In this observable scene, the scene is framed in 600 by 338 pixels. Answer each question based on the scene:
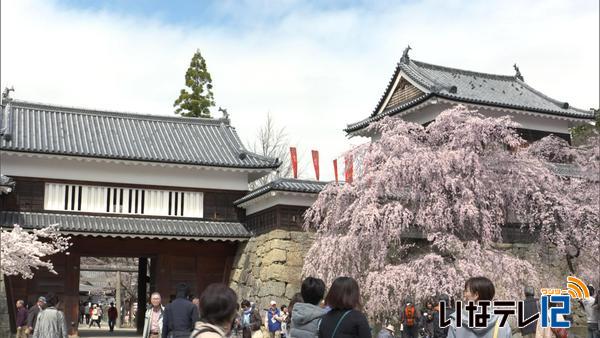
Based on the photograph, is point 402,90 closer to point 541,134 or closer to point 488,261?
point 541,134

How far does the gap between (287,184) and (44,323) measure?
37.7 feet

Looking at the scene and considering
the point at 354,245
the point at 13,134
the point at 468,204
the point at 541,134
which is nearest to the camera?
the point at 468,204

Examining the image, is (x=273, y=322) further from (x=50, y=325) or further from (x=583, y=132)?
(x=583, y=132)

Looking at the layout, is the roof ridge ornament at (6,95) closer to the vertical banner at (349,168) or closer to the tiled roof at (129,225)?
the tiled roof at (129,225)

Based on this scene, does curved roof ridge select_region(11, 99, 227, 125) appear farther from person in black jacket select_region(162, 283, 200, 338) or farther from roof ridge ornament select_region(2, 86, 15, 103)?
person in black jacket select_region(162, 283, 200, 338)

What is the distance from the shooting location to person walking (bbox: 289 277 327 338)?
6.07 m

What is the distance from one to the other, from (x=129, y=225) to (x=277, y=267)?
4.86m

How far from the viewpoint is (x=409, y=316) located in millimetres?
15453

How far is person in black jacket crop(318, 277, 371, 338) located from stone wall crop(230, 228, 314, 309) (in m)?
15.7

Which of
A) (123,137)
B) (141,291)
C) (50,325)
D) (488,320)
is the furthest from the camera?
(141,291)

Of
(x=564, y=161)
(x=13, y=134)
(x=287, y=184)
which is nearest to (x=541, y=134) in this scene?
(x=564, y=161)

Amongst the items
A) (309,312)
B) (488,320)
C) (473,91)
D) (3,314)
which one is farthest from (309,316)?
(473,91)

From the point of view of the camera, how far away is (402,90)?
26.6m

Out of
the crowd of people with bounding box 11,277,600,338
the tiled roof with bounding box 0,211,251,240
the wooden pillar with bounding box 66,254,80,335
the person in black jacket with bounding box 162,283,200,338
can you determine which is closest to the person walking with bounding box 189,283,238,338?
the crowd of people with bounding box 11,277,600,338
